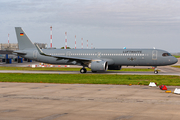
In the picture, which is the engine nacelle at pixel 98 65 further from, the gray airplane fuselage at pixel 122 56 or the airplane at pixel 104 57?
the gray airplane fuselage at pixel 122 56

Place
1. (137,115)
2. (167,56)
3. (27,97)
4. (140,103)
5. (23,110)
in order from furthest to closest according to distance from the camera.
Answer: (167,56), (27,97), (140,103), (23,110), (137,115)

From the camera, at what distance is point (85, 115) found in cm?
1181

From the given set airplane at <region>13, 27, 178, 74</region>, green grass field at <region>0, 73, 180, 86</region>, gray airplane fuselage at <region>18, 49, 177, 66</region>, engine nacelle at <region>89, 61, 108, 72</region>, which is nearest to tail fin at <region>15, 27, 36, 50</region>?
airplane at <region>13, 27, 178, 74</region>

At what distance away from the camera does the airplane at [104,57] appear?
132 feet

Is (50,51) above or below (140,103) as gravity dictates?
above

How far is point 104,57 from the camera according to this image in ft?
140

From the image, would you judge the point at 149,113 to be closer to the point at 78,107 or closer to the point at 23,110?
the point at 78,107

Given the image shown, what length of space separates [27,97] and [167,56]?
95.9ft

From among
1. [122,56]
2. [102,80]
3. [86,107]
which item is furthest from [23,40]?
[86,107]

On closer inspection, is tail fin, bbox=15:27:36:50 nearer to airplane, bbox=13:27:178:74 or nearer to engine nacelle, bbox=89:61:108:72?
airplane, bbox=13:27:178:74

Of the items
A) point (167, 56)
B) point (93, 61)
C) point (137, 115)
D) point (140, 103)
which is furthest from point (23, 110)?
point (167, 56)

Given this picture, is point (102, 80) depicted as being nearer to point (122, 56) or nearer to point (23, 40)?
point (122, 56)

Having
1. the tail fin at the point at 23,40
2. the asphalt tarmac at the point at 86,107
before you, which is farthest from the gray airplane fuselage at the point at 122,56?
the asphalt tarmac at the point at 86,107

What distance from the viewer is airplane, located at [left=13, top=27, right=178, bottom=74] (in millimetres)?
40344
